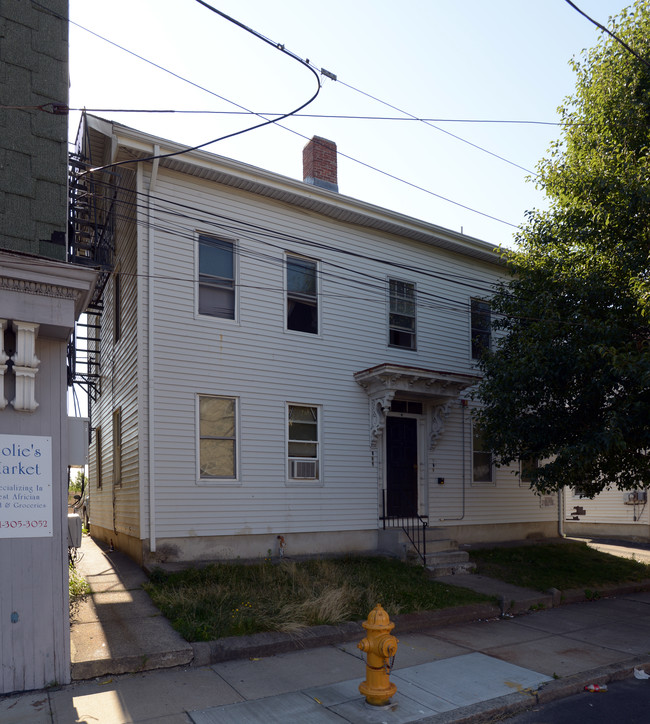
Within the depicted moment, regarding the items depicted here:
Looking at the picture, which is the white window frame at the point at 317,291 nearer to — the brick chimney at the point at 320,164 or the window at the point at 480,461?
the brick chimney at the point at 320,164

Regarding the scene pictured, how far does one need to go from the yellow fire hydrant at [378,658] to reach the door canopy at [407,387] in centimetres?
704

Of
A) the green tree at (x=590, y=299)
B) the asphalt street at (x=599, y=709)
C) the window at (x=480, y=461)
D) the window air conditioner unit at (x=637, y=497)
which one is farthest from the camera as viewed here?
the window air conditioner unit at (x=637, y=497)

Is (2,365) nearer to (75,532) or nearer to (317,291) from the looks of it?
(75,532)

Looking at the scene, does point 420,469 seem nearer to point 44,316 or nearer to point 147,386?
point 147,386

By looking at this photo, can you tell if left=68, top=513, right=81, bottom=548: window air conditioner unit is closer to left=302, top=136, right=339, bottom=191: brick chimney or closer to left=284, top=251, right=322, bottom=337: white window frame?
left=284, top=251, right=322, bottom=337: white window frame

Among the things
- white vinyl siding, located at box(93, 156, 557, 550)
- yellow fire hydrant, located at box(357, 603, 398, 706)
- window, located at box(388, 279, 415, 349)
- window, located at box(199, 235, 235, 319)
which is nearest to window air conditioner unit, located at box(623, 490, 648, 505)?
white vinyl siding, located at box(93, 156, 557, 550)

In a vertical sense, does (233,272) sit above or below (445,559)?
above

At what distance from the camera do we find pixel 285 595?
924 centimetres

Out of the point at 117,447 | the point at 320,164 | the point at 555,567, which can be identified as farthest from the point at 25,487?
the point at 555,567

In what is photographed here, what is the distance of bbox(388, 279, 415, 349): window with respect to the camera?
14.6m

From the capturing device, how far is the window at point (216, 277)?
40.2 ft

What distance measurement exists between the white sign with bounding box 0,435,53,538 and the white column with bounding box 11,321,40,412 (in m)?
0.35

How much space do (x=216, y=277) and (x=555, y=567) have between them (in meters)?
8.94

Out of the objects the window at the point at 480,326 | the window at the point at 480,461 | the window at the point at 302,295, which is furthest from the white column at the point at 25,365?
the window at the point at 480,326
